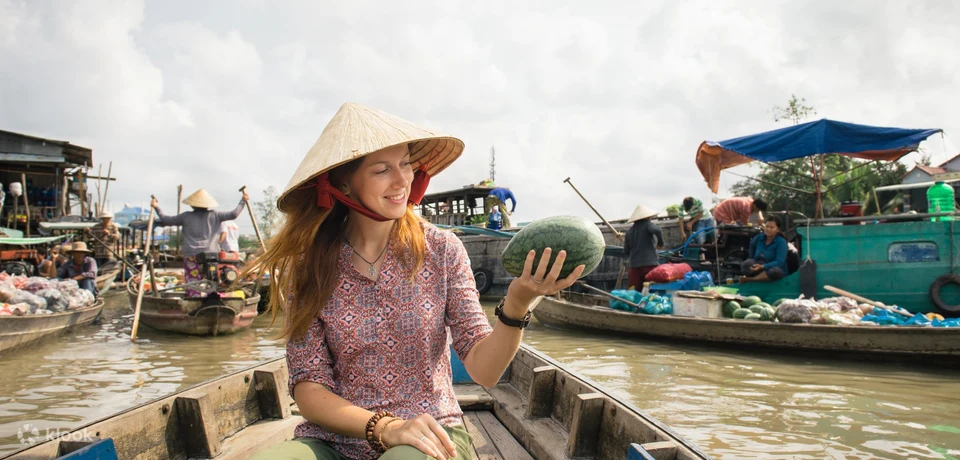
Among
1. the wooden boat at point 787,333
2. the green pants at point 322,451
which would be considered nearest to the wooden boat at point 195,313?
the wooden boat at point 787,333

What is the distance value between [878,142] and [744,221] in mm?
4575

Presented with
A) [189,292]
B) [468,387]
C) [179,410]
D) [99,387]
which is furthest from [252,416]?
[189,292]

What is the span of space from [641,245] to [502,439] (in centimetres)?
683

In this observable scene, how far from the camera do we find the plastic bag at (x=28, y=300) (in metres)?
8.20

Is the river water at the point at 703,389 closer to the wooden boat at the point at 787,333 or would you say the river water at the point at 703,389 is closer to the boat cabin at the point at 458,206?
the wooden boat at the point at 787,333

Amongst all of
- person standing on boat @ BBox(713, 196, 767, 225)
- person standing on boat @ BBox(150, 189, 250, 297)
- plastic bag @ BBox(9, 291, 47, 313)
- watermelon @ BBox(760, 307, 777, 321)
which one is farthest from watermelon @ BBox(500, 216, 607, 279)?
person standing on boat @ BBox(713, 196, 767, 225)

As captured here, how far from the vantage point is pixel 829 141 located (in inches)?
347

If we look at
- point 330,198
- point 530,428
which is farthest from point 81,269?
point 330,198

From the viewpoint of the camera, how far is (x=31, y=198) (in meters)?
23.1

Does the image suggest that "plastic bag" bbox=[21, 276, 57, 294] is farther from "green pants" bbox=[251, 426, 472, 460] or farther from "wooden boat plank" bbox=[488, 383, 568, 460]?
"green pants" bbox=[251, 426, 472, 460]

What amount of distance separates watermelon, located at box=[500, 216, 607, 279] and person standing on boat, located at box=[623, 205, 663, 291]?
7406 mm

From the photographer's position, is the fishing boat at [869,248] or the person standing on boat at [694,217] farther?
the person standing on boat at [694,217]

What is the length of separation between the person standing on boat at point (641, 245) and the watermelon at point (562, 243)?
292 inches

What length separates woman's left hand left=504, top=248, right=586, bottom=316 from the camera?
4.87 feet
